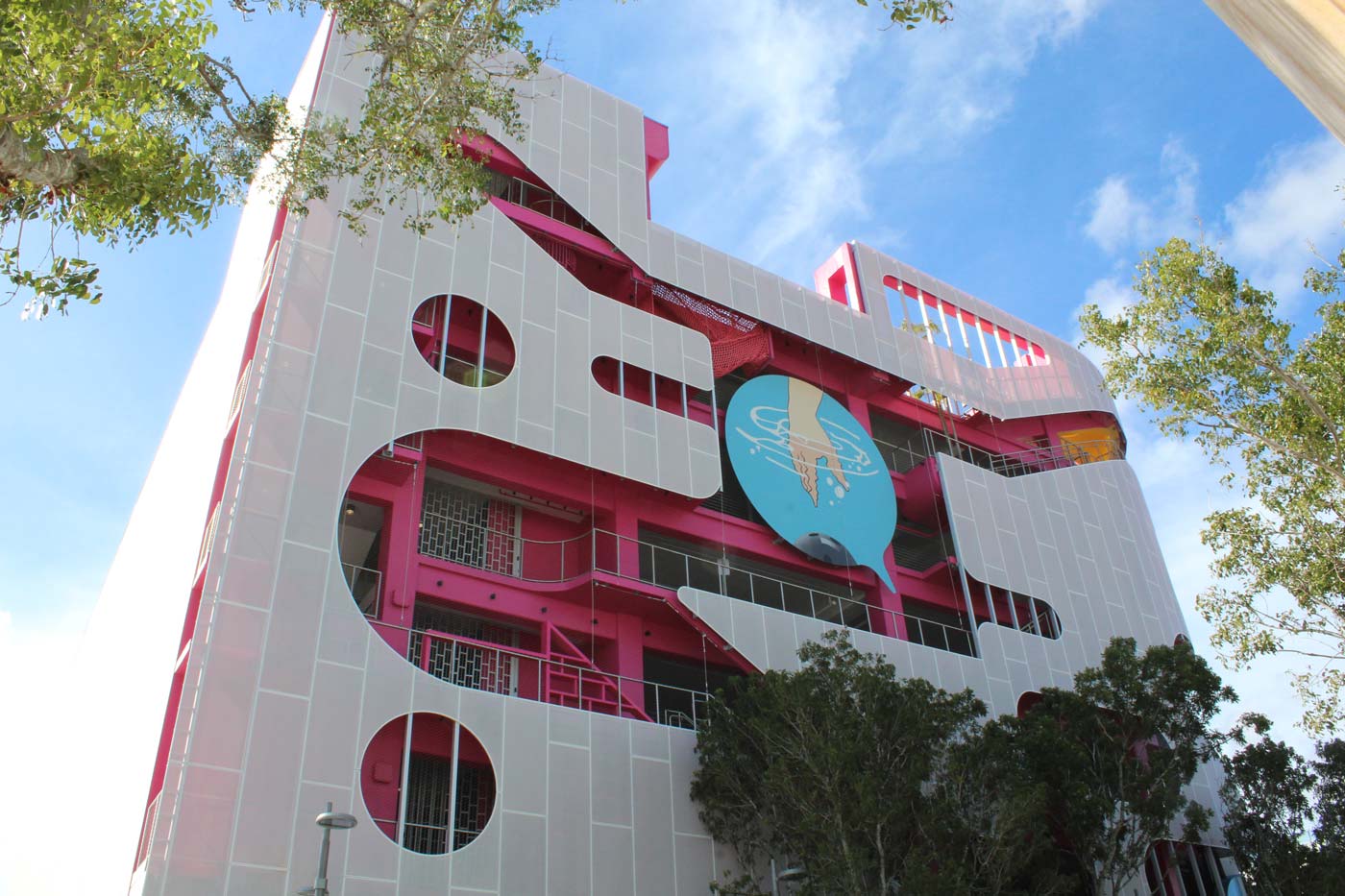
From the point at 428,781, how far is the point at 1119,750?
484 inches

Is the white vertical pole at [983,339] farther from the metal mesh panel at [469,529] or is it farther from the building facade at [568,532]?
the metal mesh panel at [469,529]

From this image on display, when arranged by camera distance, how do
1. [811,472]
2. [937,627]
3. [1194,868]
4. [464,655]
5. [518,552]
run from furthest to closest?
[937,627]
[811,472]
[1194,868]
[518,552]
[464,655]

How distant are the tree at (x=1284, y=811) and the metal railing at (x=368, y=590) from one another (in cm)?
1695

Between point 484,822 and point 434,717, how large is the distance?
2.08 m

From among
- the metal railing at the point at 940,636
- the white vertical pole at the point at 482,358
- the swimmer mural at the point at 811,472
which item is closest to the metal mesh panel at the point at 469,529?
the white vertical pole at the point at 482,358

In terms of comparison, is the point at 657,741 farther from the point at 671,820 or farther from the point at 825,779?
the point at 825,779

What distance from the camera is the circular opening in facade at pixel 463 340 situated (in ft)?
70.1

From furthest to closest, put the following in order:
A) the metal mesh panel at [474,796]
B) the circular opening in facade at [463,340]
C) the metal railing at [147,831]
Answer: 1. the circular opening in facade at [463,340]
2. the metal mesh panel at [474,796]
3. the metal railing at [147,831]

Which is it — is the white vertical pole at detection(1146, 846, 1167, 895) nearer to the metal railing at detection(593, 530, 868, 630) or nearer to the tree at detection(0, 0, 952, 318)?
the metal railing at detection(593, 530, 868, 630)

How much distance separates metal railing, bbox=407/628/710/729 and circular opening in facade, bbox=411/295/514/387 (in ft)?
17.0

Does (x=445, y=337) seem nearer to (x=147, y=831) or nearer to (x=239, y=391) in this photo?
(x=239, y=391)

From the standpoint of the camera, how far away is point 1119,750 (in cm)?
1886

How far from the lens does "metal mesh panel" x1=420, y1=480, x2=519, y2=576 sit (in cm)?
2100

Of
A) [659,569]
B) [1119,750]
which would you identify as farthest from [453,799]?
[1119,750]
